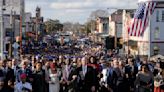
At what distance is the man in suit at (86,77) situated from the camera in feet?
56.4

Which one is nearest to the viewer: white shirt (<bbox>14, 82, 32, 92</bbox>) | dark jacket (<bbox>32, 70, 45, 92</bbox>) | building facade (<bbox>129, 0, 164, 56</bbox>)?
white shirt (<bbox>14, 82, 32, 92</bbox>)

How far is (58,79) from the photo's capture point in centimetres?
1827

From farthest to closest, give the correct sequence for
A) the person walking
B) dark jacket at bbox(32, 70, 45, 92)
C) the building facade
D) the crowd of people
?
the building facade, the person walking, dark jacket at bbox(32, 70, 45, 92), the crowd of people

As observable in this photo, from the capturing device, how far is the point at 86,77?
17.2m

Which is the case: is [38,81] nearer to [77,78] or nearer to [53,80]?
[53,80]

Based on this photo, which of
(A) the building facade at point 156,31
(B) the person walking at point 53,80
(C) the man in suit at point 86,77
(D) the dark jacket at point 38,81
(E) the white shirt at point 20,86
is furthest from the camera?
(A) the building facade at point 156,31

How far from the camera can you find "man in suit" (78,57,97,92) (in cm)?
1719

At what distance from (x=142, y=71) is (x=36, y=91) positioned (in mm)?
3433

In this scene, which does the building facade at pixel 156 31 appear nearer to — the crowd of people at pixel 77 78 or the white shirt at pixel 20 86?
the crowd of people at pixel 77 78

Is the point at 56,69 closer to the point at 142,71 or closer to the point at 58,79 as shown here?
the point at 58,79

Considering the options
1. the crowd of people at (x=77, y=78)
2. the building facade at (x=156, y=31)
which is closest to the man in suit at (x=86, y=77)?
the crowd of people at (x=77, y=78)

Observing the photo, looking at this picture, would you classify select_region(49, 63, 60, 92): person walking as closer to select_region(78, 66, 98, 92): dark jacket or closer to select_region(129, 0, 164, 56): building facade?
select_region(78, 66, 98, 92): dark jacket

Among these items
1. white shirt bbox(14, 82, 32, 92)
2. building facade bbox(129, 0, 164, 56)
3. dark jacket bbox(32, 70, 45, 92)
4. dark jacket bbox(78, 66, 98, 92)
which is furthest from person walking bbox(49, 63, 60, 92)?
building facade bbox(129, 0, 164, 56)

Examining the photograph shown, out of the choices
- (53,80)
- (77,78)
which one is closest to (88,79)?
(77,78)
